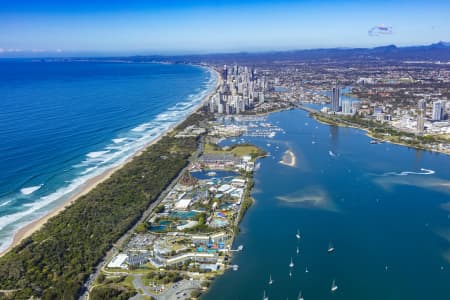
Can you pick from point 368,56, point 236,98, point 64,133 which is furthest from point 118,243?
point 368,56

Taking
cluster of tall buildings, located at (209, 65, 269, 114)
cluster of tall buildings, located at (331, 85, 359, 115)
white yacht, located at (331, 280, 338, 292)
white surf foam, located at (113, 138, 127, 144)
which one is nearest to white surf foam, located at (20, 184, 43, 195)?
white surf foam, located at (113, 138, 127, 144)

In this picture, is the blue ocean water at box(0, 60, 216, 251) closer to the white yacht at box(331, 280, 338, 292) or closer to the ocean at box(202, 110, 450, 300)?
the ocean at box(202, 110, 450, 300)

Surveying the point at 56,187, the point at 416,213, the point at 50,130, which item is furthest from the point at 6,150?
the point at 416,213

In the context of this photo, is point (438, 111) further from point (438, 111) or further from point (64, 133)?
point (64, 133)

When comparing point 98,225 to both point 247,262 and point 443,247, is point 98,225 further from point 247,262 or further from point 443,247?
point 443,247

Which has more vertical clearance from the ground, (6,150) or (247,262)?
(6,150)
